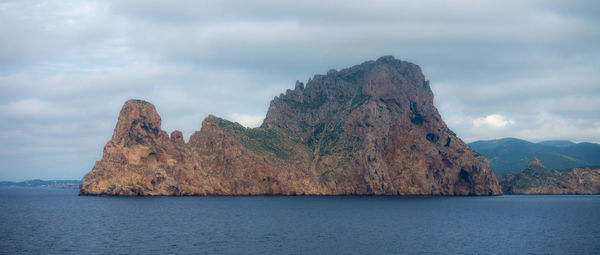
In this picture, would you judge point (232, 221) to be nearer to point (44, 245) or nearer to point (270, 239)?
point (270, 239)

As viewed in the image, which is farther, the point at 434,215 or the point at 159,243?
the point at 434,215

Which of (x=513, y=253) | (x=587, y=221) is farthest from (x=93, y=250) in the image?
(x=587, y=221)

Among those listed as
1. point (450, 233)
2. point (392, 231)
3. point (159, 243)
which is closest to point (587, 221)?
point (450, 233)

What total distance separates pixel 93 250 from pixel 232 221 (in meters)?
44.1

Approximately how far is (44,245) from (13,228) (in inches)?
1121

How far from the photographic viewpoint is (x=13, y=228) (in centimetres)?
9438

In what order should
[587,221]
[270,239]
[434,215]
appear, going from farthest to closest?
[434,215], [587,221], [270,239]

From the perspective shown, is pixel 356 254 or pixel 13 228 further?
pixel 13 228

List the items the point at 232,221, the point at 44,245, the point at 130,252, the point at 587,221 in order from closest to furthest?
the point at 130,252 → the point at 44,245 → the point at 232,221 → the point at 587,221

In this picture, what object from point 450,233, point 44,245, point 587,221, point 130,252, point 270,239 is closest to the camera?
point 130,252

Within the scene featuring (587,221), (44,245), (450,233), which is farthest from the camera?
(587,221)

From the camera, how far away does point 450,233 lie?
92938 millimetres

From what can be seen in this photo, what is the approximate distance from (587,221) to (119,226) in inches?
4486

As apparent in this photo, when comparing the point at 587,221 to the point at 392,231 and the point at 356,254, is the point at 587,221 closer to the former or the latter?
the point at 392,231
